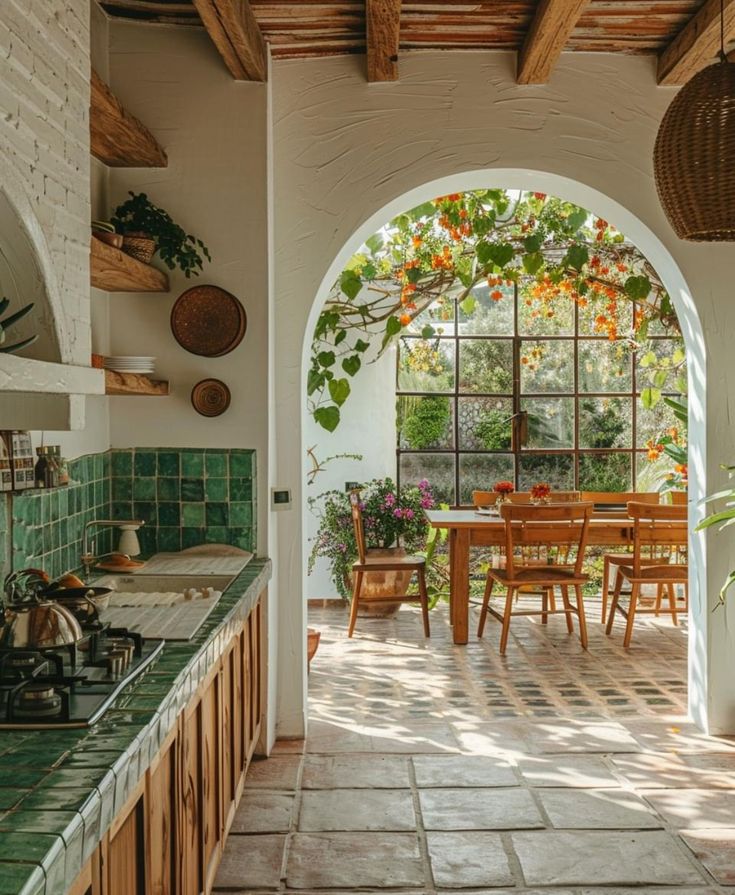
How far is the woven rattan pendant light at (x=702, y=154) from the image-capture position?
84.7 inches

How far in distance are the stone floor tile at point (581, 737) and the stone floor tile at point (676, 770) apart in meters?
0.13

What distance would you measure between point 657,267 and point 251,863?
3072 millimetres

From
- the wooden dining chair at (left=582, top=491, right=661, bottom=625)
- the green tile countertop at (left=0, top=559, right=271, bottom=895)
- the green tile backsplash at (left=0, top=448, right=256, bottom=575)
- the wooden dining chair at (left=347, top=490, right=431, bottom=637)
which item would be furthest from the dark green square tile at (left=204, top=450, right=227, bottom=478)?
the wooden dining chair at (left=582, top=491, right=661, bottom=625)

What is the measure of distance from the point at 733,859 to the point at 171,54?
11.6 feet

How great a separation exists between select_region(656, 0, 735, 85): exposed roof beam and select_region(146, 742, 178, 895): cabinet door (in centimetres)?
305

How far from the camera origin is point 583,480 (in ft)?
25.1

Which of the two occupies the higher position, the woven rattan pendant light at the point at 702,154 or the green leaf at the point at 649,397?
the woven rattan pendant light at the point at 702,154

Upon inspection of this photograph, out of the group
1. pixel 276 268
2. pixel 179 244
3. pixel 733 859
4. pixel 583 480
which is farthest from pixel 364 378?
pixel 733 859

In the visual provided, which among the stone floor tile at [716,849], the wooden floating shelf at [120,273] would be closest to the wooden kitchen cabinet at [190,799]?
the wooden floating shelf at [120,273]

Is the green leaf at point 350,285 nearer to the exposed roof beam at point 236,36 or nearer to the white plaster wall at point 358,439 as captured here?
the exposed roof beam at point 236,36

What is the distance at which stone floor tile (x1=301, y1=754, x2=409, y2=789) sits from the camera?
3596 millimetres

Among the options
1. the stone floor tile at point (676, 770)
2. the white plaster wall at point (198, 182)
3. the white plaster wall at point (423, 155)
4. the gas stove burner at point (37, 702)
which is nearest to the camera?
the gas stove burner at point (37, 702)

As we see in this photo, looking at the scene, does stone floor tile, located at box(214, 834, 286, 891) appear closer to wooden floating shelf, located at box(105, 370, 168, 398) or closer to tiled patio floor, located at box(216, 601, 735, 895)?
tiled patio floor, located at box(216, 601, 735, 895)

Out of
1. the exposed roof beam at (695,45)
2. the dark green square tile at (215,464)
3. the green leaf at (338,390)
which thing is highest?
the exposed roof beam at (695,45)
